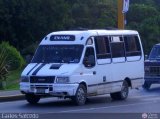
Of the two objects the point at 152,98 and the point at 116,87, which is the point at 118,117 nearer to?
the point at 116,87

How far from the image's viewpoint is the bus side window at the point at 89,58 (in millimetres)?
23106

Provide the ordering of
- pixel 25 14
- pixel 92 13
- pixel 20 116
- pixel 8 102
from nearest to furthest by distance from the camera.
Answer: pixel 20 116 → pixel 8 102 → pixel 25 14 → pixel 92 13

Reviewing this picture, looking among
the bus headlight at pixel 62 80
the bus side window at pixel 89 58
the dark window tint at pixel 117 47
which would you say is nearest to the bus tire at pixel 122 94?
the dark window tint at pixel 117 47

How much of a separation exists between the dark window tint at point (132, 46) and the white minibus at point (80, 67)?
0.04m

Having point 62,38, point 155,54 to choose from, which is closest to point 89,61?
point 62,38

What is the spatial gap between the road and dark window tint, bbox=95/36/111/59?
171cm

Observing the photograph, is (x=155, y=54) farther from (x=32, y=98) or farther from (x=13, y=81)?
(x=32, y=98)

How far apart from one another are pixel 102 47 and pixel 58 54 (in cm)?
191

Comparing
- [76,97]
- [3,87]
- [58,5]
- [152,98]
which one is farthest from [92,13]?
[76,97]

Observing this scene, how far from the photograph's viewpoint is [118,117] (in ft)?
56.2

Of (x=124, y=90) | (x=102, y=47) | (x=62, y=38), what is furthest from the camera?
(x=124, y=90)

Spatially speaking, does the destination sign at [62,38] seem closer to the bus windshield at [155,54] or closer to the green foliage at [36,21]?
the bus windshield at [155,54]

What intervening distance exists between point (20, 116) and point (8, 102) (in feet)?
28.3

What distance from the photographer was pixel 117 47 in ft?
83.2
